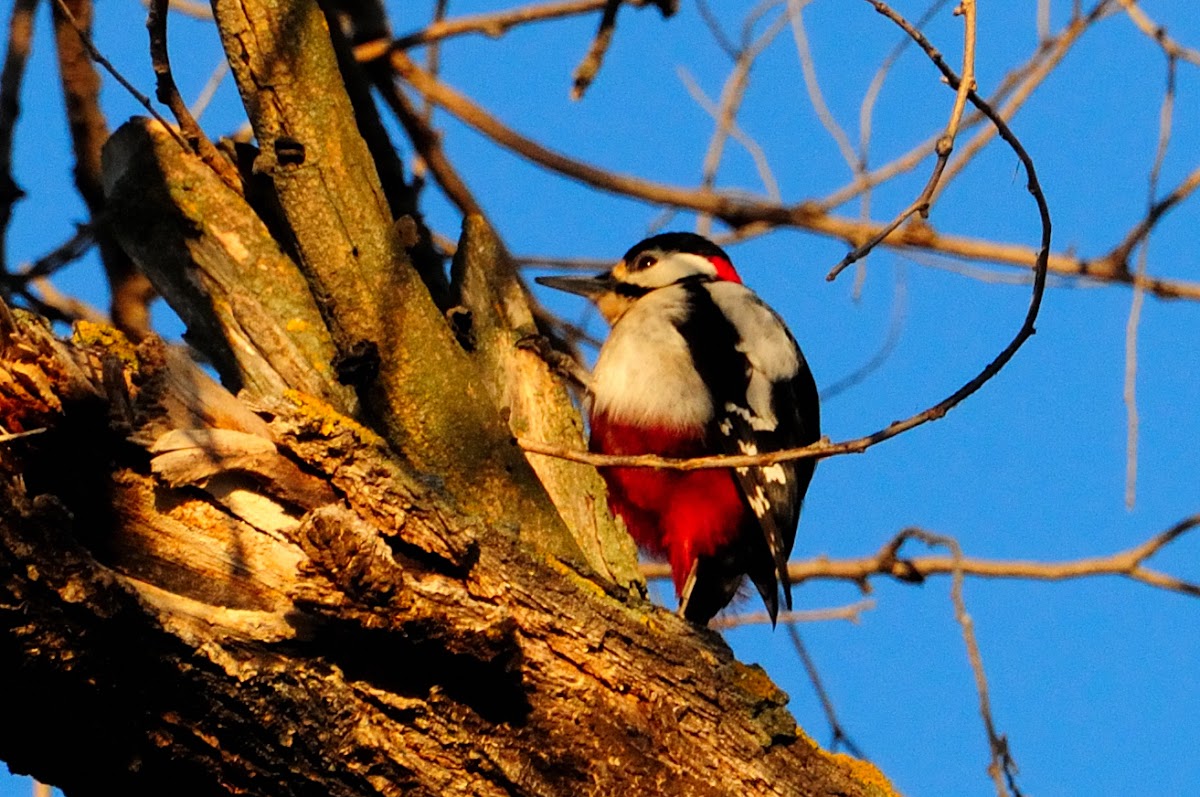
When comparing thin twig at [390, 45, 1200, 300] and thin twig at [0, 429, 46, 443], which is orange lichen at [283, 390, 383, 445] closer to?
thin twig at [0, 429, 46, 443]

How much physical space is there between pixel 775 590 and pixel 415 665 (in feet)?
5.90

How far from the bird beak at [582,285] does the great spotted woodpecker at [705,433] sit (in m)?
0.50

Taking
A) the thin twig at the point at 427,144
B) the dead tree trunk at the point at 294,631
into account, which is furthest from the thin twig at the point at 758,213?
the dead tree trunk at the point at 294,631

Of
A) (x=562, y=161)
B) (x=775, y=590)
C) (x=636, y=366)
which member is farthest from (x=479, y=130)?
(x=775, y=590)

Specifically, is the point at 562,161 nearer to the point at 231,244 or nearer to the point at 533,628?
the point at 231,244

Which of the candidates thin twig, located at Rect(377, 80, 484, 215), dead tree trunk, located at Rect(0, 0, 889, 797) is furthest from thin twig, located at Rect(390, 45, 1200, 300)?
dead tree trunk, located at Rect(0, 0, 889, 797)

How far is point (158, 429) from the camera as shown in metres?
2.03

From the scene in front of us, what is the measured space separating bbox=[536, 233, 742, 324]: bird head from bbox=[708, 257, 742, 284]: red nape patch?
0.04 metres

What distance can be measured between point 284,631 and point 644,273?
2.75 meters

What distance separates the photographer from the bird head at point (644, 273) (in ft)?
14.8

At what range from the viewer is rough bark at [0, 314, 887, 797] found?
1.83 metres

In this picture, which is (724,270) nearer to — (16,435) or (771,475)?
(771,475)

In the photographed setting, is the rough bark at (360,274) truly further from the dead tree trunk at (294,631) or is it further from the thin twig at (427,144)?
the thin twig at (427,144)

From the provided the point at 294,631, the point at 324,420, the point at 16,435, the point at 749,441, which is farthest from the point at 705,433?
the point at 16,435
